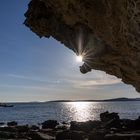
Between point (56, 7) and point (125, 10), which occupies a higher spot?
point (56, 7)

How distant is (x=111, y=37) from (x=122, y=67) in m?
5.26

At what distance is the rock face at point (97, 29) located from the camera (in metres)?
16.4

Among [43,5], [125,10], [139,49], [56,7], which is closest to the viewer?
[125,10]

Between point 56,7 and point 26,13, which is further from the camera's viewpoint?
point 26,13

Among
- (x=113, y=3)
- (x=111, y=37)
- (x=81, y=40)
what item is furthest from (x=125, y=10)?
(x=81, y=40)

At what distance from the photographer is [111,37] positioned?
17766mm

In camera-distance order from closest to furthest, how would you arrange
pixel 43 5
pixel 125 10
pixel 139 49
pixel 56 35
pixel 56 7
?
pixel 125 10
pixel 139 49
pixel 56 7
pixel 43 5
pixel 56 35

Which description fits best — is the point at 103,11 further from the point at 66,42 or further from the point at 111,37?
the point at 66,42

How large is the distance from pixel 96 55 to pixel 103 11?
5864 mm

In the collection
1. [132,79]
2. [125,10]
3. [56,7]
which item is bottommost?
[132,79]

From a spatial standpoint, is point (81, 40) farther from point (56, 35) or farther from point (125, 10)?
point (125, 10)

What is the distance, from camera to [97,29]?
18.2m

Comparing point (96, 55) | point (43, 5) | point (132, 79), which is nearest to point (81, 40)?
point (96, 55)

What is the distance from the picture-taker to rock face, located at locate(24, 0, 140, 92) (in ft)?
53.8
